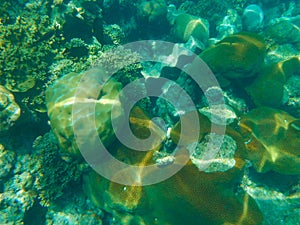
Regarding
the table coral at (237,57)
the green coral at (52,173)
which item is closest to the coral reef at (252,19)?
the table coral at (237,57)

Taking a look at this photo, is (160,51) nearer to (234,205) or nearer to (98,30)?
(98,30)

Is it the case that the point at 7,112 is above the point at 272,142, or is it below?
above

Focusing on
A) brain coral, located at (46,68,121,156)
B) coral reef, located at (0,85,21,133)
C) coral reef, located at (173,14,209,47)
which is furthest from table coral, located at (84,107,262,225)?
coral reef, located at (173,14,209,47)

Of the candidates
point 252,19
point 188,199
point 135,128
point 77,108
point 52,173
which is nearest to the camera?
point 188,199

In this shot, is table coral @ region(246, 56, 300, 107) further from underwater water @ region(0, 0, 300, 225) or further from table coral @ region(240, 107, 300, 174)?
table coral @ region(240, 107, 300, 174)

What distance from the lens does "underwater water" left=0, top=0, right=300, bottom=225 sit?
10.7 feet

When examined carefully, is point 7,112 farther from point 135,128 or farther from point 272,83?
point 272,83

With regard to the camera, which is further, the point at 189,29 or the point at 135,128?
the point at 189,29

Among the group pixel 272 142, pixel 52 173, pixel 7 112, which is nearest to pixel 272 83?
pixel 272 142

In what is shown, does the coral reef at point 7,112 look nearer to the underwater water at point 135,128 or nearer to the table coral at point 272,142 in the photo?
the underwater water at point 135,128

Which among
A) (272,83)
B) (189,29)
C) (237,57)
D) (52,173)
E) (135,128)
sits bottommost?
(52,173)

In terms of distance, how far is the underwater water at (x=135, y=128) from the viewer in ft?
10.7

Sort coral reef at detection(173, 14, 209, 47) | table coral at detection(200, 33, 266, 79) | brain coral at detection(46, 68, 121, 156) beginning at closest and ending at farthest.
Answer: brain coral at detection(46, 68, 121, 156) → table coral at detection(200, 33, 266, 79) → coral reef at detection(173, 14, 209, 47)

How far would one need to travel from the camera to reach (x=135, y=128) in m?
3.72
